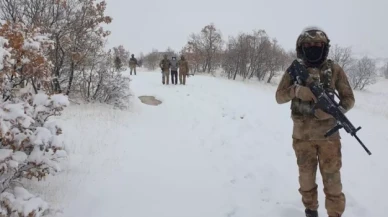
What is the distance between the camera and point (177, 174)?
5352 millimetres

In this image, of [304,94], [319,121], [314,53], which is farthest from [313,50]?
[319,121]

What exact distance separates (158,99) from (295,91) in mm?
9116

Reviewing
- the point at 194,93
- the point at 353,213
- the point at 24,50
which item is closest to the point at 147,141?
the point at 24,50

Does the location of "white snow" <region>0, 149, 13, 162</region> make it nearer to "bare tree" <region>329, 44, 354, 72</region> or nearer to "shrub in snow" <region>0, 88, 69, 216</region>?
"shrub in snow" <region>0, 88, 69, 216</region>

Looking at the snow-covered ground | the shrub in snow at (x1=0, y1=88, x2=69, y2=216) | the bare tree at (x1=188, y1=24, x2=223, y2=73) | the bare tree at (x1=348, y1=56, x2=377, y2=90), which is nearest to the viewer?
the shrub in snow at (x1=0, y1=88, x2=69, y2=216)

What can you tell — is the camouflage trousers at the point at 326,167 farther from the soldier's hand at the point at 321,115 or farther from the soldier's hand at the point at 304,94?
the soldier's hand at the point at 304,94

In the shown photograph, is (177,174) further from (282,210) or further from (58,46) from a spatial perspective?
(58,46)

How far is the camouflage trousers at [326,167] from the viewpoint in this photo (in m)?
3.43

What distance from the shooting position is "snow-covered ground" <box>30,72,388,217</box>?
13.8 ft

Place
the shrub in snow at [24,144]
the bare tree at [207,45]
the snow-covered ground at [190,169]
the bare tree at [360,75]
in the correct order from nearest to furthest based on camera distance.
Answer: the shrub in snow at [24,144] → the snow-covered ground at [190,169] → the bare tree at [207,45] → the bare tree at [360,75]

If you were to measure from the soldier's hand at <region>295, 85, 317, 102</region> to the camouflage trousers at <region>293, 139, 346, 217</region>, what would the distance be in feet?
1.55

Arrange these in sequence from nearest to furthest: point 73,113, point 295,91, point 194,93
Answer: point 295,91 → point 73,113 → point 194,93

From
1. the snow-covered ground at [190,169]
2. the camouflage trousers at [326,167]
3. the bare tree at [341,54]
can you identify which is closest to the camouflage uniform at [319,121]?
the camouflage trousers at [326,167]

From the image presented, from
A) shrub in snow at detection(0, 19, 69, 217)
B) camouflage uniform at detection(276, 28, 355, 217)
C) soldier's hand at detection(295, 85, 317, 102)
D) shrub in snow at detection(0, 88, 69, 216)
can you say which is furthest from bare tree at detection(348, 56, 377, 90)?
shrub in snow at detection(0, 88, 69, 216)
